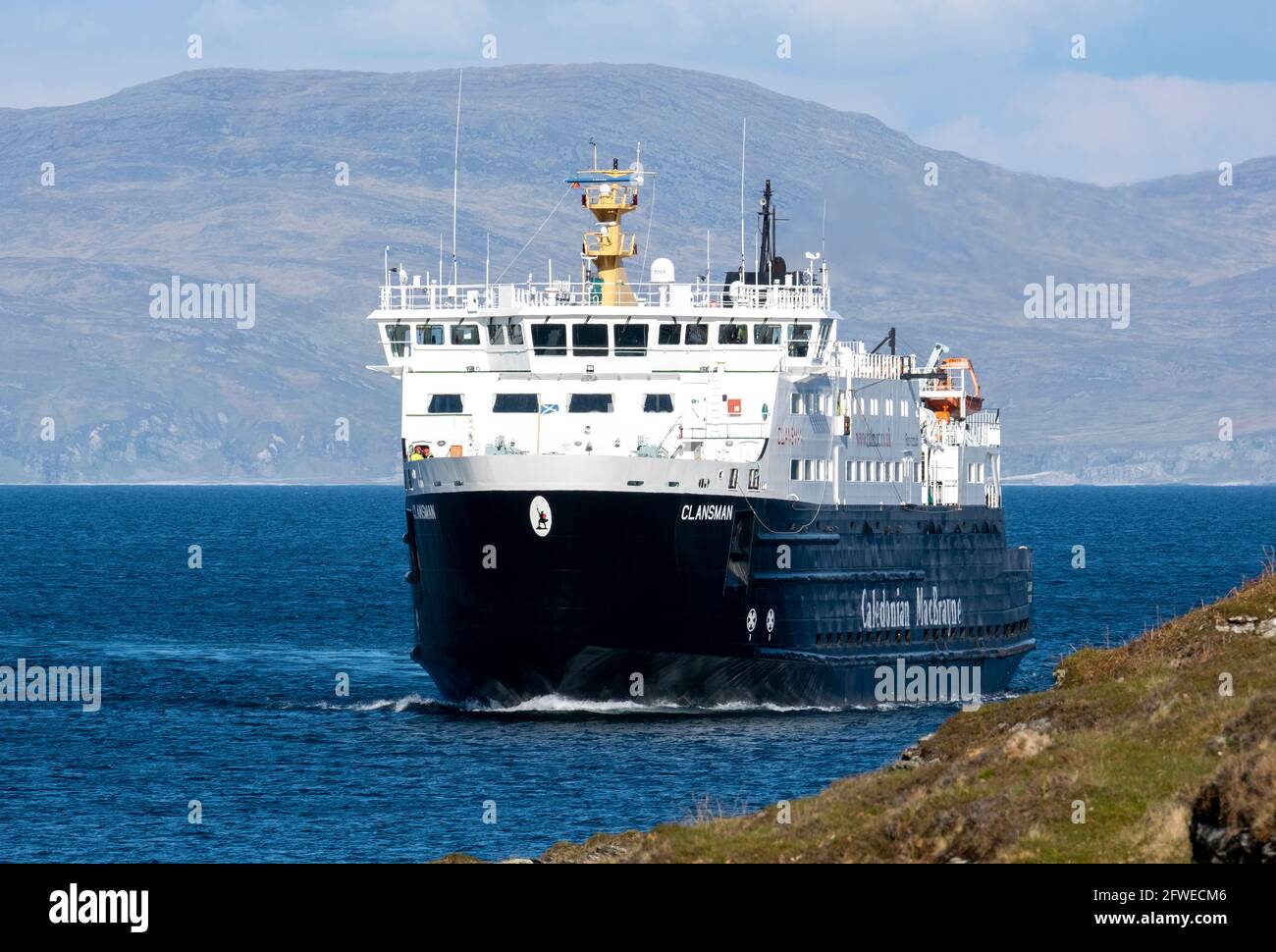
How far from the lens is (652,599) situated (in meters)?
47.5

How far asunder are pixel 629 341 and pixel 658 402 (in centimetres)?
155

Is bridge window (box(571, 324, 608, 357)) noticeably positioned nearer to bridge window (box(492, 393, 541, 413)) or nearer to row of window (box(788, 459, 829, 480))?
bridge window (box(492, 393, 541, 413))

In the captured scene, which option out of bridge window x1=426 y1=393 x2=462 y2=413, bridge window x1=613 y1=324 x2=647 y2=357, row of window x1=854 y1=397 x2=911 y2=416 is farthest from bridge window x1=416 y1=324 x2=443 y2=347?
row of window x1=854 y1=397 x2=911 y2=416

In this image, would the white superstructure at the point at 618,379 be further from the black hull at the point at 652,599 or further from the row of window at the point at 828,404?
the black hull at the point at 652,599

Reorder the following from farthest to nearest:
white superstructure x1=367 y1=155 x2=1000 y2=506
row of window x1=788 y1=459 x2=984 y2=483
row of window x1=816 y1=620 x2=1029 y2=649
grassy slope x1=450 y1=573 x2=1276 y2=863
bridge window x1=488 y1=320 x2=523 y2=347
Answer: row of window x1=816 y1=620 x2=1029 y2=649 < row of window x1=788 y1=459 x2=984 y2=483 < bridge window x1=488 y1=320 x2=523 y2=347 < white superstructure x1=367 y1=155 x2=1000 y2=506 < grassy slope x1=450 y1=573 x2=1276 y2=863

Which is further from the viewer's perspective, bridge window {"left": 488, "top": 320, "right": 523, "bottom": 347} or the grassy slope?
bridge window {"left": 488, "top": 320, "right": 523, "bottom": 347}

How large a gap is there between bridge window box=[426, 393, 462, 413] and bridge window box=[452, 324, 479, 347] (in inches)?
46.5

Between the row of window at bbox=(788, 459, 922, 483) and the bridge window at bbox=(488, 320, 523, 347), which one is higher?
the bridge window at bbox=(488, 320, 523, 347)

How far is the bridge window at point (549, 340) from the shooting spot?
1976 inches

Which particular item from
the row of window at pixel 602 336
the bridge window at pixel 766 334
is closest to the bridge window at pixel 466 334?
the row of window at pixel 602 336

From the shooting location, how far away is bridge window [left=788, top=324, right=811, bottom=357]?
52000mm
